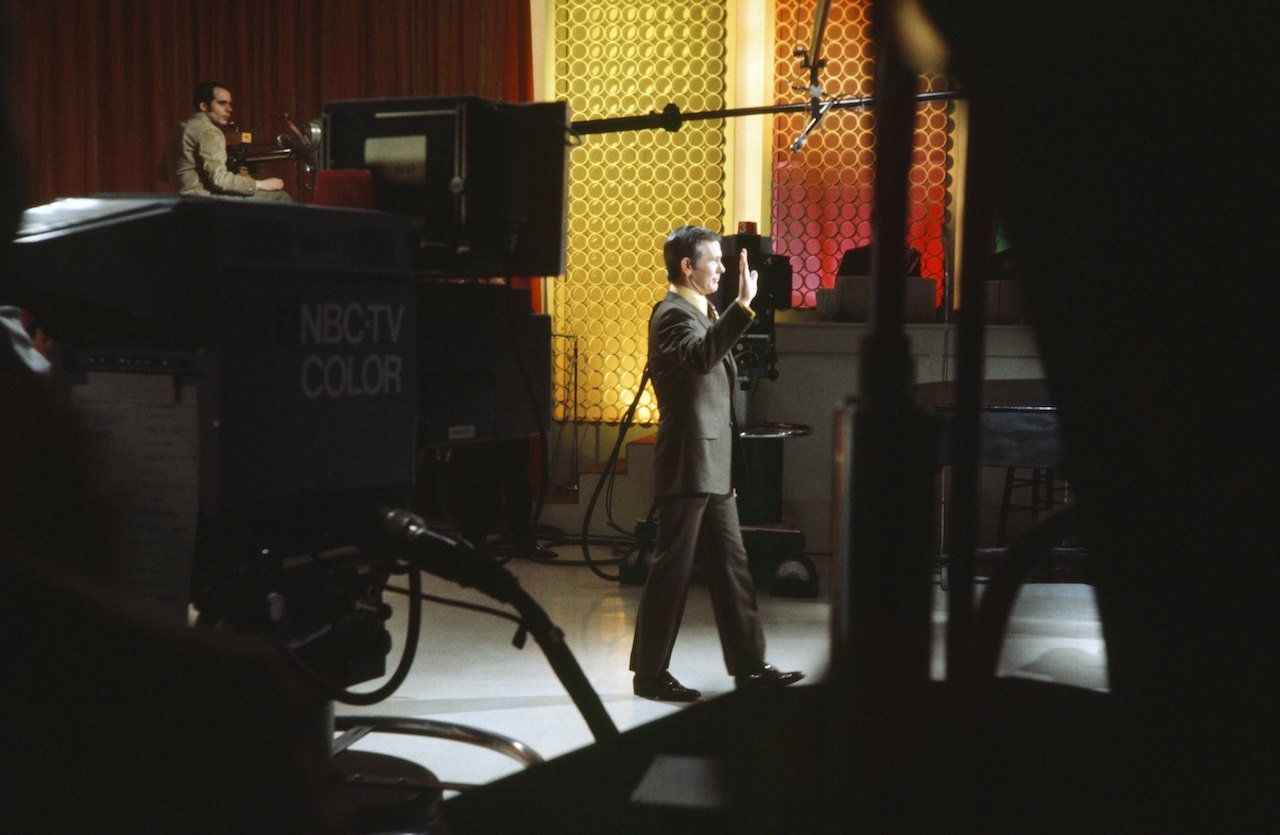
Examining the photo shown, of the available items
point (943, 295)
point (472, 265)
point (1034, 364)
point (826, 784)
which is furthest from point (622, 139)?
point (826, 784)

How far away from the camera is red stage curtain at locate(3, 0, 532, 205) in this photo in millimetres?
6211

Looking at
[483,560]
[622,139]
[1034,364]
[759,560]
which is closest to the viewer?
[483,560]

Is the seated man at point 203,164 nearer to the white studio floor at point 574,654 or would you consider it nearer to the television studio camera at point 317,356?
the white studio floor at point 574,654

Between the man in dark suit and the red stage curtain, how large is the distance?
345 cm

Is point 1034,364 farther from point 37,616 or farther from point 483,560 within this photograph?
point 37,616

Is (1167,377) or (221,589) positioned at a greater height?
(1167,377)

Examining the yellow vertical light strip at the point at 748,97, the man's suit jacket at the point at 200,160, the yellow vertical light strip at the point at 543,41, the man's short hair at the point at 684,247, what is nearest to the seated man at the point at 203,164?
the man's suit jacket at the point at 200,160

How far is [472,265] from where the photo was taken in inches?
55.3

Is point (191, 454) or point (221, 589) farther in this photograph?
point (221, 589)

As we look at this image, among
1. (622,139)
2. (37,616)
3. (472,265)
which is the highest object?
(622,139)

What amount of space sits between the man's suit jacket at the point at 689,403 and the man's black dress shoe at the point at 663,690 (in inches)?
21.4

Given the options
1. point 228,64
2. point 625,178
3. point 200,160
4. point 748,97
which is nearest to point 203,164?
point 200,160

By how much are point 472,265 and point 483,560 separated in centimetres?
38

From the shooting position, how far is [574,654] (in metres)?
3.15
